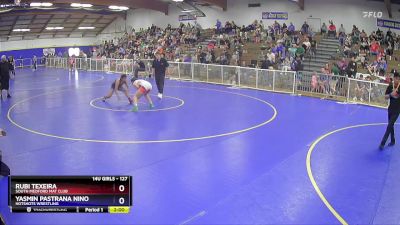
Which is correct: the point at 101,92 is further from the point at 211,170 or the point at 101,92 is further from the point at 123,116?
the point at 211,170

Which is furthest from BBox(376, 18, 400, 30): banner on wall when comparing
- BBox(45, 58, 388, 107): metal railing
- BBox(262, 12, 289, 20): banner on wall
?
BBox(45, 58, 388, 107): metal railing

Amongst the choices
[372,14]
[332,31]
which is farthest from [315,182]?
[372,14]

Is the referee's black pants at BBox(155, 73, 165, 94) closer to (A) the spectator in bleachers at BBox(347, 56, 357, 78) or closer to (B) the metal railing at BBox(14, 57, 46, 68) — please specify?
(A) the spectator in bleachers at BBox(347, 56, 357, 78)

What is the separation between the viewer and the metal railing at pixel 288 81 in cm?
1697

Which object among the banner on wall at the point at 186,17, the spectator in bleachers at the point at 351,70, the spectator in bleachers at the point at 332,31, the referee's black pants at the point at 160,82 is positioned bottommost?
the referee's black pants at the point at 160,82

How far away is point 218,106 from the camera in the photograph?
16.3 metres

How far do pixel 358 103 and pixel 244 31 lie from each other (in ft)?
56.8

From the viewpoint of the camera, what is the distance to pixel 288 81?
20.0 m

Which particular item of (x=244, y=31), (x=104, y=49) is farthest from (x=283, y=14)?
(x=104, y=49)

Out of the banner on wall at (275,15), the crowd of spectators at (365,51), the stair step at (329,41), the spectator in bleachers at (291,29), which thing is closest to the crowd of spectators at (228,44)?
the spectator in bleachers at (291,29)

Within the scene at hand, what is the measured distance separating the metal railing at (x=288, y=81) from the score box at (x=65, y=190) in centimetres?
1479

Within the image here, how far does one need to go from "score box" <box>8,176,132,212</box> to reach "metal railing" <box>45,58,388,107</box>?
14.8 meters

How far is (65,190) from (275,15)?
3064cm

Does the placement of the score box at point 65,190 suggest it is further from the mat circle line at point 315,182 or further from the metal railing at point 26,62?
the metal railing at point 26,62
